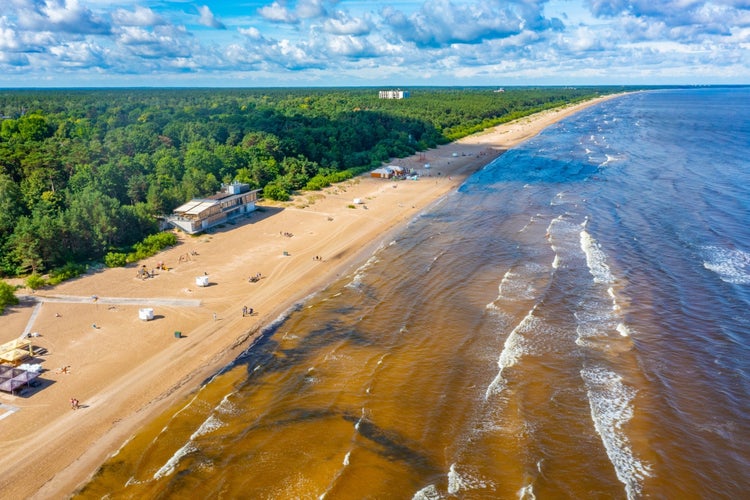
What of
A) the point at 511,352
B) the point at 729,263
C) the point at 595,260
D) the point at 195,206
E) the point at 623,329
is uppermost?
the point at 195,206

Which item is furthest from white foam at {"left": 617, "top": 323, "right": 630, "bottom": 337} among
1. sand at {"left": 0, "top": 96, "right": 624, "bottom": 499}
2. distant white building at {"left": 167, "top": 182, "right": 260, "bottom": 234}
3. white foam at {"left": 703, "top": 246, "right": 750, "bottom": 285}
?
distant white building at {"left": 167, "top": 182, "right": 260, "bottom": 234}

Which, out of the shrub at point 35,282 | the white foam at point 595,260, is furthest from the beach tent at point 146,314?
the white foam at point 595,260

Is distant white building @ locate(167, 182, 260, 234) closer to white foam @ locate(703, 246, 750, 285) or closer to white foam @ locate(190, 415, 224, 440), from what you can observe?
white foam @ locate(190, 415, 224, 440)

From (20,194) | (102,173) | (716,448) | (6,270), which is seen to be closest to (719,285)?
(716,448)

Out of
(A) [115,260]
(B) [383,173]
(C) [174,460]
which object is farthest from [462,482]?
(B) [383,173]

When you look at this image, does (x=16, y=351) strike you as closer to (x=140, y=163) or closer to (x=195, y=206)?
(x=195, y=206)

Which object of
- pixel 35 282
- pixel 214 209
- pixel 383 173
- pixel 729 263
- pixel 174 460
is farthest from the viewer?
pixel 383 173

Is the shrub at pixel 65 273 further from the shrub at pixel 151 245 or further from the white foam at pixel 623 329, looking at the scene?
the white foam at pixel 623 329
